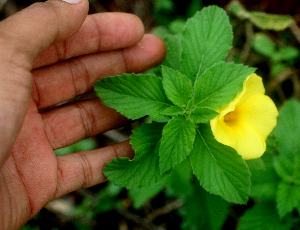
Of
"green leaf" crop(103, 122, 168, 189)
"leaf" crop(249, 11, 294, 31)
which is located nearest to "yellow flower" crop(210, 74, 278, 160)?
"green leaf" crop(103, 122, 168, 189)

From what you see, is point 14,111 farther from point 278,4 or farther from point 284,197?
point 278,4

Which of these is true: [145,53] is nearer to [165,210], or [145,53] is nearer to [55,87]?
[55,87]

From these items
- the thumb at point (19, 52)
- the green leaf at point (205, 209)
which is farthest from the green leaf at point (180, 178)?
the thumb at point (19, 52)

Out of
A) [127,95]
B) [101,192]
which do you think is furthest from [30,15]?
[101,192]

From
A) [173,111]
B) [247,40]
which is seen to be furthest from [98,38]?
[247,40]

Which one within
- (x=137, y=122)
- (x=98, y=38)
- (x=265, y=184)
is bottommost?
(x=137, y=122)

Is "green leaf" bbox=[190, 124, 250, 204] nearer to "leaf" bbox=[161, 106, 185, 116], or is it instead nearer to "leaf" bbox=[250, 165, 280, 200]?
"leaf" bbox=[161, 106, 185, 116]
